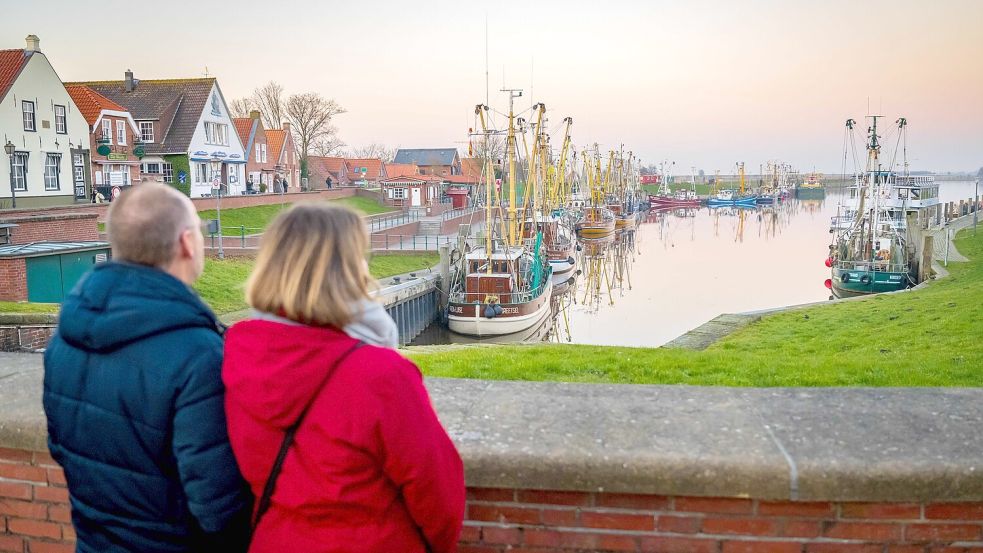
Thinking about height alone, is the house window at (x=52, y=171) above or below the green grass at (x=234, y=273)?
above

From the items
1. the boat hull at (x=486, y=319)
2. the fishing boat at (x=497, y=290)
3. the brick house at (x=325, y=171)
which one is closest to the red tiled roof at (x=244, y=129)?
the brick house at (x=325, y=171)

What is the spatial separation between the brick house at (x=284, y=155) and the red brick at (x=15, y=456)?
65951mm

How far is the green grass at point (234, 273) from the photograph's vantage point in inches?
1013

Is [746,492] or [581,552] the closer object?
[746,492]

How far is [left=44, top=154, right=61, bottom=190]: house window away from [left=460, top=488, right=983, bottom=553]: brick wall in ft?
139

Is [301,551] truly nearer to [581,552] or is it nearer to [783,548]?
[581,552]

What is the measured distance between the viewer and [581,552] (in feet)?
9.02

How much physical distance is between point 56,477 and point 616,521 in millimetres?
2159

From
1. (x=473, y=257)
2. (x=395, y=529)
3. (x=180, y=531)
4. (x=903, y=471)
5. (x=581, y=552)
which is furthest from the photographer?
(x=473, y=257)

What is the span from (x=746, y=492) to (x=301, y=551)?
4.66ft

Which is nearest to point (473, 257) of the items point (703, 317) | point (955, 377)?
point (703, 317)

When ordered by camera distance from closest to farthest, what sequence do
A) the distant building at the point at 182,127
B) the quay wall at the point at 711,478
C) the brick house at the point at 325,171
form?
the quay wall at the point at 711,478
the distant building at the point at 182,127
the brick house at the point at 325,171

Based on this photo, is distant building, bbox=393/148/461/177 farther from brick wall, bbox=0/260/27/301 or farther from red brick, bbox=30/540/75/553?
red brick, bbox=30/540/75/553

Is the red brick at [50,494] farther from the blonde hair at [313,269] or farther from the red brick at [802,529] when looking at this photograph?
the red brick at [802,529]
